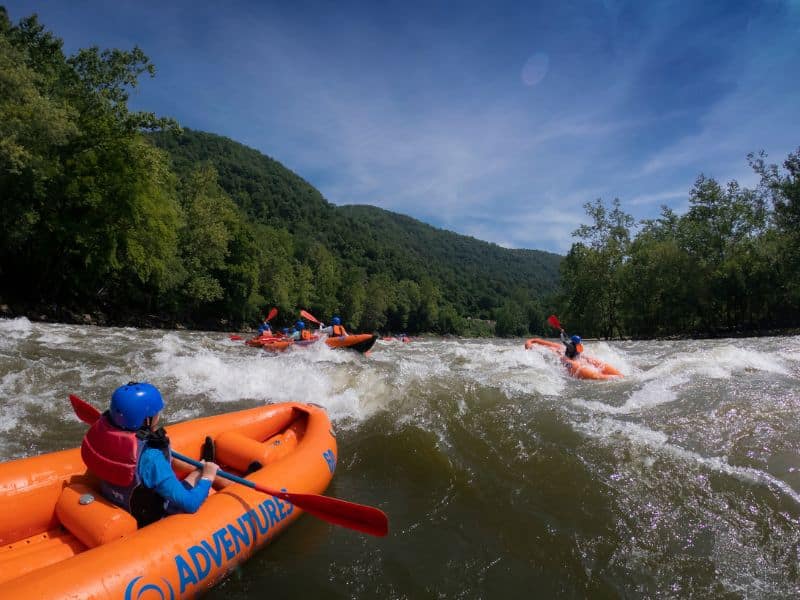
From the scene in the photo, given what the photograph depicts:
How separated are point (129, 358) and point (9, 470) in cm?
762

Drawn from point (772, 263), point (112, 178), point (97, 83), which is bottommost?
point (112, 178)

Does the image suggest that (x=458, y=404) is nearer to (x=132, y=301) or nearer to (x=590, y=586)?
(x=590, y=586)

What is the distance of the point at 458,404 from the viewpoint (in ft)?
20.3

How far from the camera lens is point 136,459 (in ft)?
8.97

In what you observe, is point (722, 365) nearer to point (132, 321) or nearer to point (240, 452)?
point (240, 452)

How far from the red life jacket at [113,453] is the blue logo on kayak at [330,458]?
176 cm

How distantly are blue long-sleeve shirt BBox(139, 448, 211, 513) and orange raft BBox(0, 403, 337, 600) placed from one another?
0.08 m

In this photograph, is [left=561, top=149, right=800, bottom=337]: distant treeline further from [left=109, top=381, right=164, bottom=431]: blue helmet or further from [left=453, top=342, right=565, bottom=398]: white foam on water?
[left=109, top=381, right=164, bottom=431]: blue helmet

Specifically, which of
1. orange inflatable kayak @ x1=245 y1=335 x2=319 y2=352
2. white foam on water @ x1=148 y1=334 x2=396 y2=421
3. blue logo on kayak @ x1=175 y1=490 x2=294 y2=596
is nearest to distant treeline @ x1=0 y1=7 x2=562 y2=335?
orange inflatable kayak @ x1=245 y1=335 x2=319 y2=352

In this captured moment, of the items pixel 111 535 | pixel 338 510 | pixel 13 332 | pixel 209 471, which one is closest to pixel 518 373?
pixel 338 510

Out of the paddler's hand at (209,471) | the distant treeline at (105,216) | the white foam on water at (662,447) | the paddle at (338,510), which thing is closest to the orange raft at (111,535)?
the paddler's hand at (209,471)

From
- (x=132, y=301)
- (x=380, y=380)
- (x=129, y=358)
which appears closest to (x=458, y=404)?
(x=380, y=380)

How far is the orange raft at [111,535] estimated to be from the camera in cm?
223

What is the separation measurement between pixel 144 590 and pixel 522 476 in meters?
3.08
